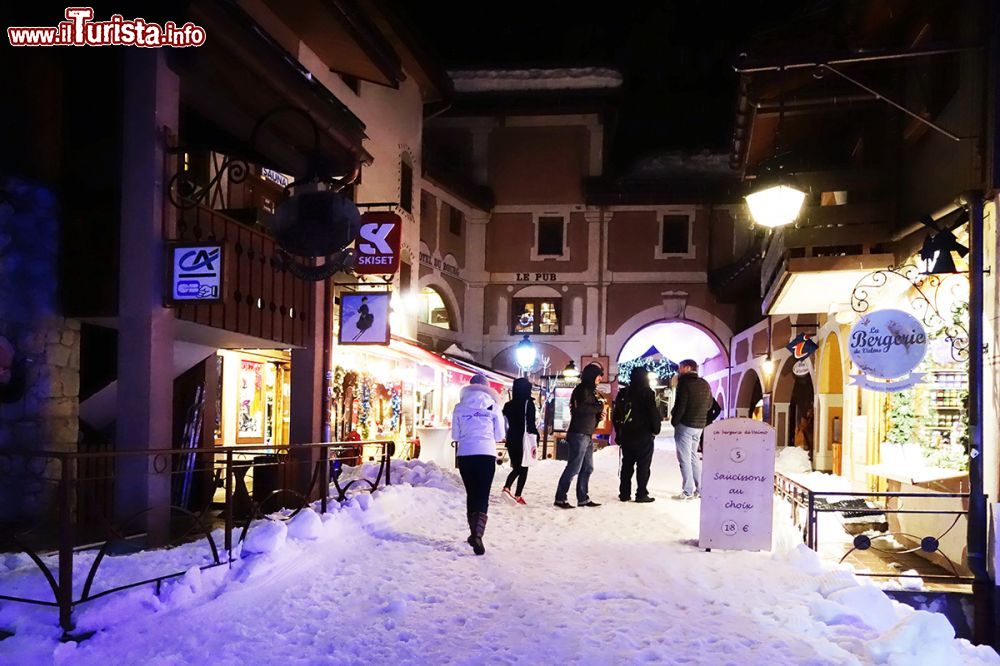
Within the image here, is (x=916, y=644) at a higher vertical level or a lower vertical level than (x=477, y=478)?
lower

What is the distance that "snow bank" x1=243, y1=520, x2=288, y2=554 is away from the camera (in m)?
6.97

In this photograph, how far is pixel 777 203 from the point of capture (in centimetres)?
989

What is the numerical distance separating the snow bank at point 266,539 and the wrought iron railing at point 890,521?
5.37 m

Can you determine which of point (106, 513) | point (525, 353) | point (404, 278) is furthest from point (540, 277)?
point (106, 513)

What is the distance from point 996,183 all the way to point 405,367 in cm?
1397

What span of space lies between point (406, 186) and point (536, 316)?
34.5ft

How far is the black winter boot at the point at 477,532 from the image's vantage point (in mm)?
7754

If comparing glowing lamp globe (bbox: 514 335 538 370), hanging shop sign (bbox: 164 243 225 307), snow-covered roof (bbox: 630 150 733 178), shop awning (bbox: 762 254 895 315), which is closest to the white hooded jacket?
hanging shop sign (bbox: 164 243 225 307)

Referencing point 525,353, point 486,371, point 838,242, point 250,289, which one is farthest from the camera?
point 525,353

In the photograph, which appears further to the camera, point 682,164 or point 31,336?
point 682,164

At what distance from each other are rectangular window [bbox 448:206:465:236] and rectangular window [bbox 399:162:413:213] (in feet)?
20.2

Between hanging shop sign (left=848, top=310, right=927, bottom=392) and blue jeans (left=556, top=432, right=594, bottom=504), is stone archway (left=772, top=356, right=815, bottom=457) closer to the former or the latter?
blue jeans (left=556, top=432, right=594, bottom=504)

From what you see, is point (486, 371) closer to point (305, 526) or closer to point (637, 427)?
point (637, 427)

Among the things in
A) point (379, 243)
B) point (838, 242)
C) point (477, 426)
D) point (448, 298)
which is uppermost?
point (448, 298)
